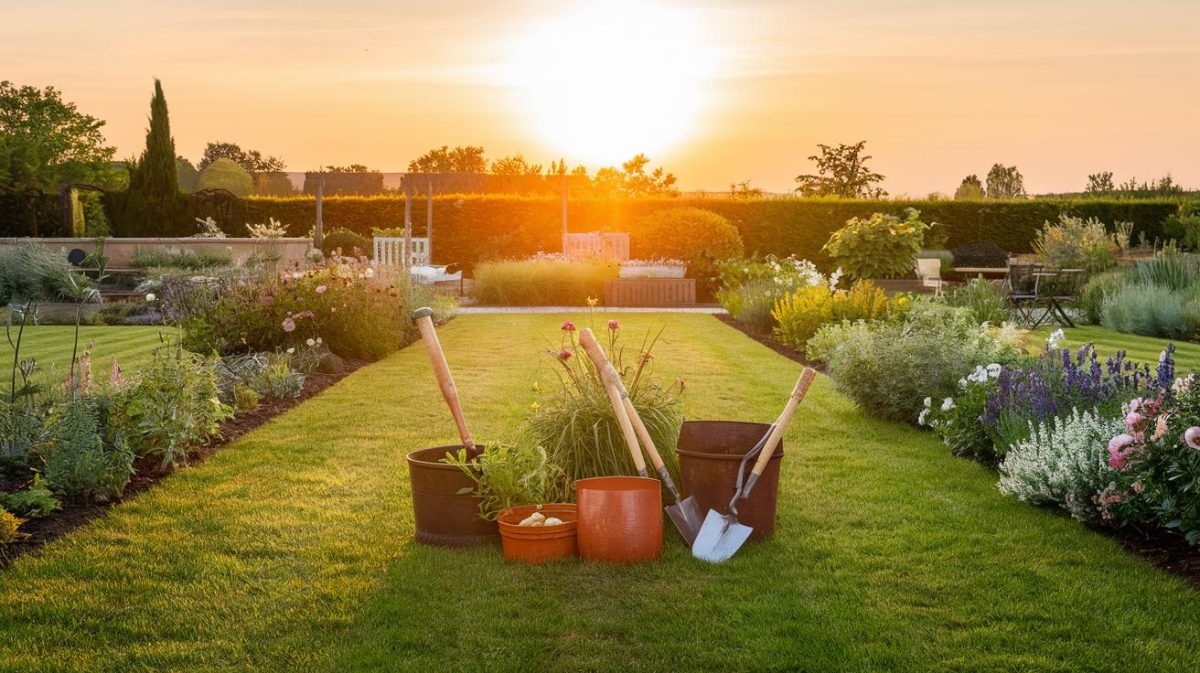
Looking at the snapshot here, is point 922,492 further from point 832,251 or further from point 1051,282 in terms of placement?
point 1051,282

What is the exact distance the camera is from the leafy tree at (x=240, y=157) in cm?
5760

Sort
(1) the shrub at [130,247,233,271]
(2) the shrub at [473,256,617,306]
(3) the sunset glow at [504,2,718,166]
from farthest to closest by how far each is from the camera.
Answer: (2) the shrub at [473,256,617,306] < (1) the shrub at [130,247,233,271] < (3) the sunset glow at [504,2,718,166]

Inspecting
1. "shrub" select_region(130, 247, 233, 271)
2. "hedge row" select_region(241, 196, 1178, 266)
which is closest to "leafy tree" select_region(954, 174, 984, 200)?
"hedge row" select_region(241, 196, 1178, 266)

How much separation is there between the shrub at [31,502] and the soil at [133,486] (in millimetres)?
43

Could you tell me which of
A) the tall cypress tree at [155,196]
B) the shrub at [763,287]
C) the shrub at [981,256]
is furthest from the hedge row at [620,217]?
the shrub at [763,287]

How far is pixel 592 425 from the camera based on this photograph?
15.4 ft

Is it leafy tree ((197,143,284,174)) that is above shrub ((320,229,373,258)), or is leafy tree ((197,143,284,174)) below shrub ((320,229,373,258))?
above

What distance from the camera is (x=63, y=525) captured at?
4.52 metres

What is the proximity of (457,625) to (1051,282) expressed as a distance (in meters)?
14.2

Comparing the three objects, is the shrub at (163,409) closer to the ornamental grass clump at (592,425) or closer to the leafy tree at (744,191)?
the ornamental grass clump at (592,425)

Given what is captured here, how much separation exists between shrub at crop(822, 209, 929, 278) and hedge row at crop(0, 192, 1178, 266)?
35.4 ft

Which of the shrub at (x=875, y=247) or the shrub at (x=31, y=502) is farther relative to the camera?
the shrub at (x=875, y=247)

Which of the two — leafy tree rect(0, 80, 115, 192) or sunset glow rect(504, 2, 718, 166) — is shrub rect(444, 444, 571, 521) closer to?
sunset glow rect(504, 2, 718, 166)

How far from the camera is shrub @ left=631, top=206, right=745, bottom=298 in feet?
67.1
